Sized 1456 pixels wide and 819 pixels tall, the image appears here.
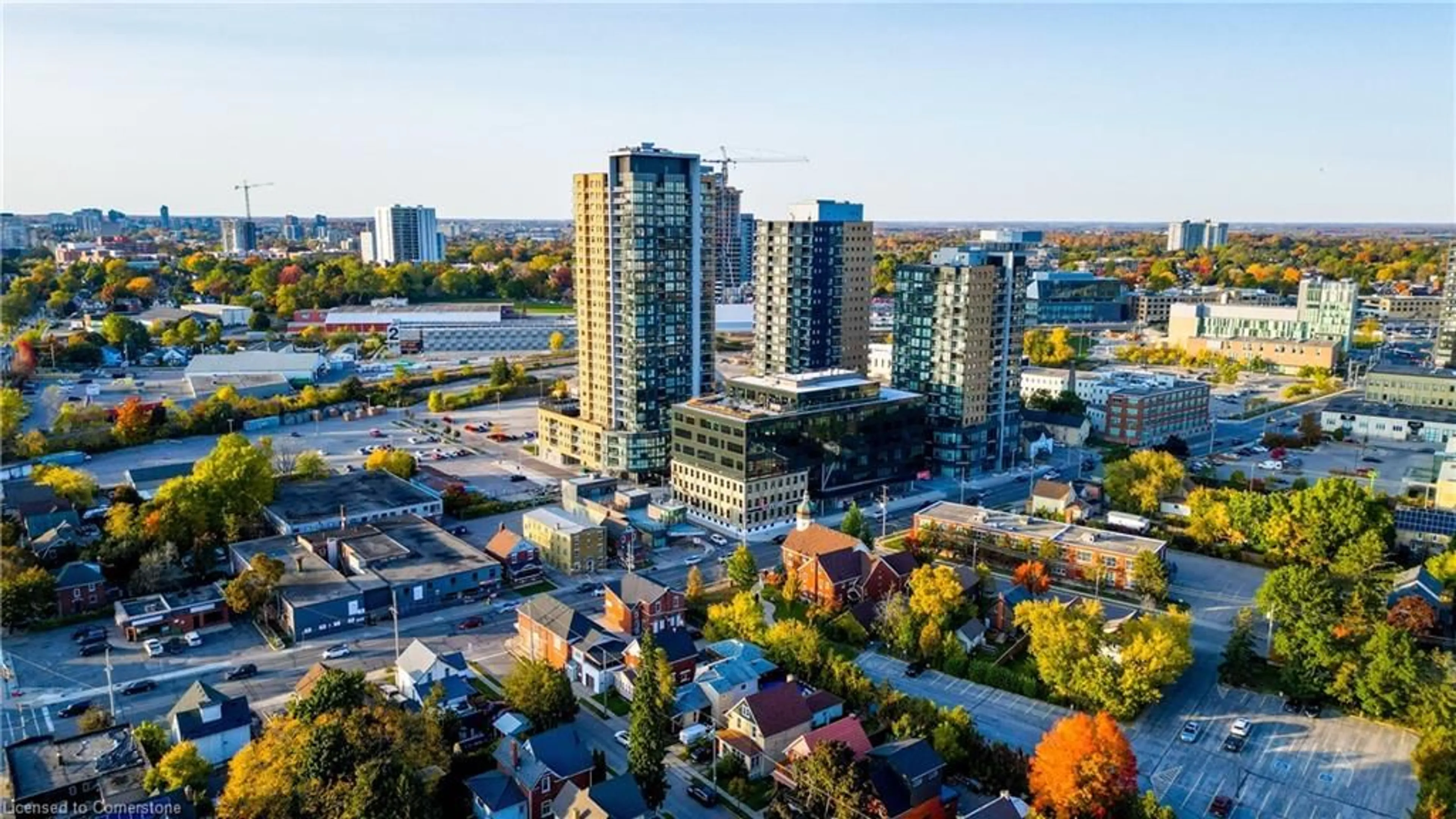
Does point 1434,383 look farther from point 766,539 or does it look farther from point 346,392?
point 346,392

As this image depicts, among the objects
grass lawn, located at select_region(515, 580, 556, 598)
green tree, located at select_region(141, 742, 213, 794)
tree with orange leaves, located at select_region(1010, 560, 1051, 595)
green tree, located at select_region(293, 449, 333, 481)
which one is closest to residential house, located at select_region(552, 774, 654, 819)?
green tree, located at select_region(141, 742, 213, 794)

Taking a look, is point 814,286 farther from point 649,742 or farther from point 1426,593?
point 649,742

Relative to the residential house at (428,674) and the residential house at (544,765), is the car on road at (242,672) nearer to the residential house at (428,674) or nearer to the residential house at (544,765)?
the residential house at (428,674)

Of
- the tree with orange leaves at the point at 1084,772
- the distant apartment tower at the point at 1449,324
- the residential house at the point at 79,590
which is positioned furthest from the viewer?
the distant apartment tower at the point at 1449,324

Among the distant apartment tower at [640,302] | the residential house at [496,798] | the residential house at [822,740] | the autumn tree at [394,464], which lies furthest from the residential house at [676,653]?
the autumn tree at [394,464]

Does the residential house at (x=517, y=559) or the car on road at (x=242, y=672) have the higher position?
the residential house at (x=517, y=559)

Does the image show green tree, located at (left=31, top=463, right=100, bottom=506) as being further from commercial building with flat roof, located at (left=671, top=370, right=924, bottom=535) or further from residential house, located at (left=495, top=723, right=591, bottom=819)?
residential house, located at (left=495, top=723, right=591, bottom=819)

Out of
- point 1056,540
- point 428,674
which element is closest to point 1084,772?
point 1056,540

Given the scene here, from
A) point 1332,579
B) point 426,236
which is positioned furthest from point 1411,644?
point 426,236
